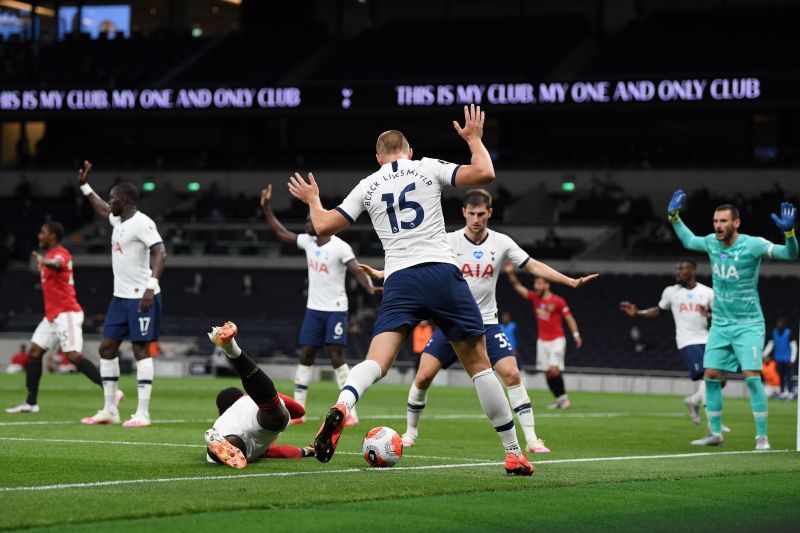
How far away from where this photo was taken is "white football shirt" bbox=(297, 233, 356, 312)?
1675 cm

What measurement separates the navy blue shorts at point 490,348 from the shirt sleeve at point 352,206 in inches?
136

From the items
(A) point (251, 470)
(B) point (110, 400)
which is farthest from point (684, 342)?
(A) point (251, 470)

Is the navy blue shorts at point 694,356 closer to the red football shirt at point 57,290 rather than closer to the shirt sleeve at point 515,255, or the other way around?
the shirt sleeve at point 515,255

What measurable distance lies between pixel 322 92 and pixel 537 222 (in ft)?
30.1

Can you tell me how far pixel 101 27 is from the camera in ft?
185

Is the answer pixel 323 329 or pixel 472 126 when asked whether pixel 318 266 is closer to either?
pixel 323 329

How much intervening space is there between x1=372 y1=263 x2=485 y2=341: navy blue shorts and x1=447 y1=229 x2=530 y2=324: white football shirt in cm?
326

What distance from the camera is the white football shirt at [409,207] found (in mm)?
9227

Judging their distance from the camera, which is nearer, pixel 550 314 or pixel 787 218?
pixel 787 218

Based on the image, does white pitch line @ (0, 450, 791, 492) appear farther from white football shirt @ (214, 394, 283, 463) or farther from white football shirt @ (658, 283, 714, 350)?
white football shirt @ (658, 283, 714, 350)

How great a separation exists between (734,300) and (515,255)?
111 inches

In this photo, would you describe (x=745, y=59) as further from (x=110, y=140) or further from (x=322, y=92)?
(x=110, y=140)

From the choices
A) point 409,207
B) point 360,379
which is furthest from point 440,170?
point 360,379

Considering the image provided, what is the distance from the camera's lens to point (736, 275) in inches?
529
